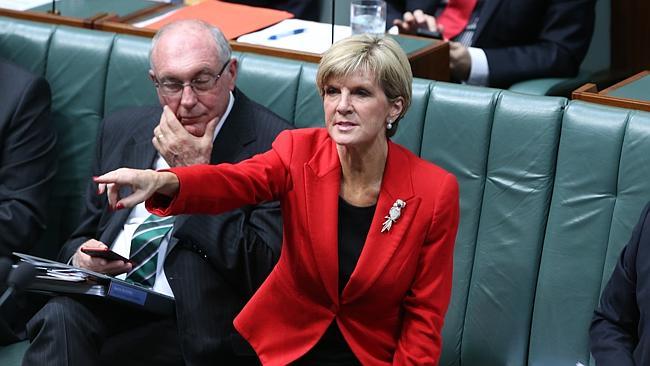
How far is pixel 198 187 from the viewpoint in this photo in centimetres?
232

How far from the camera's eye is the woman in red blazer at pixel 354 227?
245 centimetres

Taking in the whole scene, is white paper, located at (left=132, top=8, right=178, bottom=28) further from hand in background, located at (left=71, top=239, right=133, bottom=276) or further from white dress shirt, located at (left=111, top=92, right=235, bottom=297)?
hand in background, located at (left=71, top=239, right=133, bottom=276)

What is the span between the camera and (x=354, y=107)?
8.01 feet

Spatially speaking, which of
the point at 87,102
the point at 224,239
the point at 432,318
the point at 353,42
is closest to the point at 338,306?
the point at 432,318

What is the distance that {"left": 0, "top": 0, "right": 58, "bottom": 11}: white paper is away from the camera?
3805mm

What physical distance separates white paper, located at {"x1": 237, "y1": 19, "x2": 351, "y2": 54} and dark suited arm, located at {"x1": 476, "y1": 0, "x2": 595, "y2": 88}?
559 mm

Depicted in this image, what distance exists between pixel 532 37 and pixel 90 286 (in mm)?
1929

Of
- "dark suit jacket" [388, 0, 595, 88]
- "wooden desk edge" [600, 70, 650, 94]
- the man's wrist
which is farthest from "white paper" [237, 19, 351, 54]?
"wooden desk edge" [600, 70, 650, 94]

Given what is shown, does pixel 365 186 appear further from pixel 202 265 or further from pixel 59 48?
pixel 59 48

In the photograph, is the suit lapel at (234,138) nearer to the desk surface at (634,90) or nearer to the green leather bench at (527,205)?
the green leather bench at (527,205)

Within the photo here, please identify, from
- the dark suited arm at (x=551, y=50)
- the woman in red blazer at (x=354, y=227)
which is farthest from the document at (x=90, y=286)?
the dark suited arm at (x=551, y=50)

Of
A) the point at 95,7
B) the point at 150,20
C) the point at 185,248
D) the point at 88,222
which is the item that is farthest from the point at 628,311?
the point at 95,7

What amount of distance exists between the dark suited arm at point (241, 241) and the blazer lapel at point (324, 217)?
0.98ft

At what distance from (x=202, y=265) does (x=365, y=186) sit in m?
0.48
